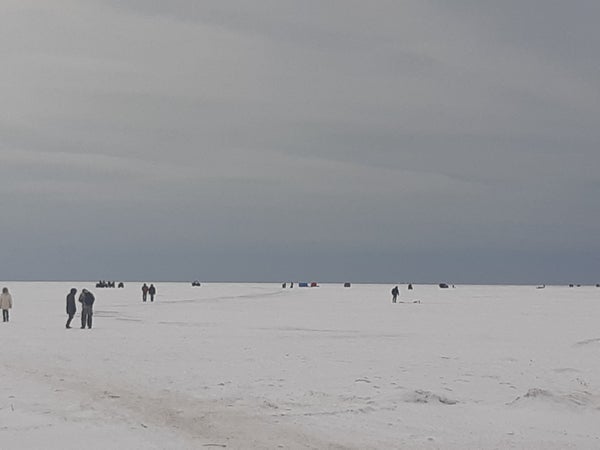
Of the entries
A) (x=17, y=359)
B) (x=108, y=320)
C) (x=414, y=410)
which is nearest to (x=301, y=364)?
(x=414, y=410)

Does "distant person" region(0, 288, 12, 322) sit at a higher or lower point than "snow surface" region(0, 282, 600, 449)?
higher

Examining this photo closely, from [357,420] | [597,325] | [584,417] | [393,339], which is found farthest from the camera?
[597,325]

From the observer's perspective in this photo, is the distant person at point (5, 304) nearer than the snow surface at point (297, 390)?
No

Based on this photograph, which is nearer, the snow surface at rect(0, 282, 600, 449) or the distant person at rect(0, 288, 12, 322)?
the snow surface at rect(0, 282, 600, 449)

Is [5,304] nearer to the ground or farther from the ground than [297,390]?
farther from the ground

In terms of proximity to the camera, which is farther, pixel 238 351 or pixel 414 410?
pixel 238 351

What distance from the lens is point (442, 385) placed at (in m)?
17.2

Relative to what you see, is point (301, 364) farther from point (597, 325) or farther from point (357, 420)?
point (597, 325)

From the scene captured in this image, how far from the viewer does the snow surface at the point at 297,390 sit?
39.5 feet

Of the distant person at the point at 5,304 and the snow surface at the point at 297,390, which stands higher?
the distant person at the point at 5,304

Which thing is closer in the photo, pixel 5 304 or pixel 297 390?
pixel 297 390

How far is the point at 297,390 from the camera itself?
16.1 metres

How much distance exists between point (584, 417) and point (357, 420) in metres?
4.39

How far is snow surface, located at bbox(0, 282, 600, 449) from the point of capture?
1205cm
